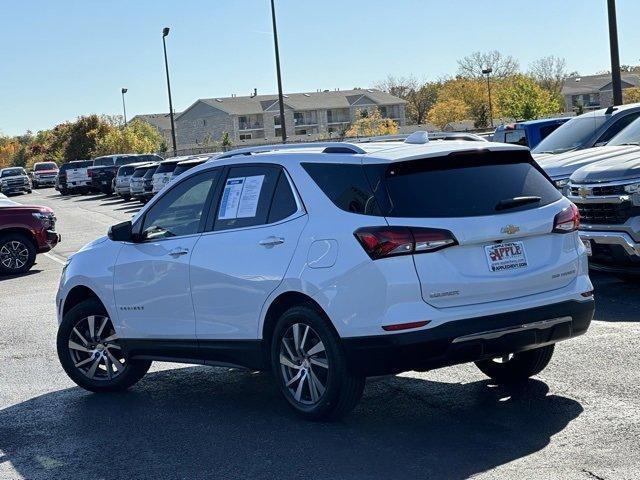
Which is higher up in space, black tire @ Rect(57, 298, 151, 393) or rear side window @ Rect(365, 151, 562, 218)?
rear side window @ Rect(365, 151, 562, 218)

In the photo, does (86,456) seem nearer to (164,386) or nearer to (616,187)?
(164,386)

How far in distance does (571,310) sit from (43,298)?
9995mm

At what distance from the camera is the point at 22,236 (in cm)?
1920

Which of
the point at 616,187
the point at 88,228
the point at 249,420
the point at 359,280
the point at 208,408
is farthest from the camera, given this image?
the point at 88,228

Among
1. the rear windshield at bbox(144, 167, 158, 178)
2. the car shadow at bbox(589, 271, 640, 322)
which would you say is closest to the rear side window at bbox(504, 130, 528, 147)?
the car shadow at bbox(589, 271, 640, 322)

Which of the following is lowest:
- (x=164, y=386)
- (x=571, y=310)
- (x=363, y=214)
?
(x=164, y=386)

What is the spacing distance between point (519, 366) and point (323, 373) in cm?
162

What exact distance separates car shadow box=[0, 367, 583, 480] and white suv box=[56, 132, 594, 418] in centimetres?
34

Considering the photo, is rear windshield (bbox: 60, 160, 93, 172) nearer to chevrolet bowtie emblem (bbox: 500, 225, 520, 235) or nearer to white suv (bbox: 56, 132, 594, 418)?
white suv (bbox: 56, 132, 594, 418)

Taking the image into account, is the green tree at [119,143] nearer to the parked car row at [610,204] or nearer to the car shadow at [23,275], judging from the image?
the car shadow at [23,275]

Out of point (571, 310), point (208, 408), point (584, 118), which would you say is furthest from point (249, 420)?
point (584, 118)

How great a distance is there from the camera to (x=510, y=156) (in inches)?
264

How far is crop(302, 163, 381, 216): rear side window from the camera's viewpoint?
20.6 ft

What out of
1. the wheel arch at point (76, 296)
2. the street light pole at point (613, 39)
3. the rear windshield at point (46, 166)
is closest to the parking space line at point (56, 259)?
the wheel arch at point (76, 296)
